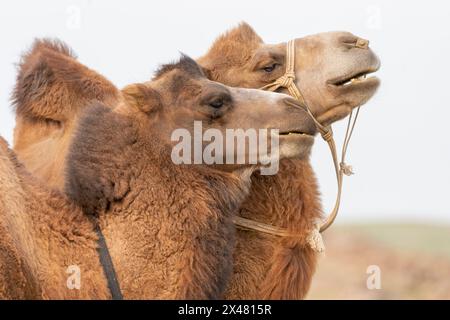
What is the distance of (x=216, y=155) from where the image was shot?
6.19m

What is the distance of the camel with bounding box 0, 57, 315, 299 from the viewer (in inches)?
220

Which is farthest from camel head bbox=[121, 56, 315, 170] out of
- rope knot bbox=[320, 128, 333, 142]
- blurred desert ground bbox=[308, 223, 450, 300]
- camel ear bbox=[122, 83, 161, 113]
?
blurred desert ground bbox=[308, 223, 450, 300]

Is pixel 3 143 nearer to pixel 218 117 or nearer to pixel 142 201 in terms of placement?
pixel 142 201

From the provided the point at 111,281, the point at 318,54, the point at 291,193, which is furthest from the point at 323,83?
the point at 111,281

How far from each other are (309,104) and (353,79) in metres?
0.35

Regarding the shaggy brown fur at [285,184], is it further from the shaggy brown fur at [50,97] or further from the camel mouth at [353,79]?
the shaggy brown fur at [50,97]

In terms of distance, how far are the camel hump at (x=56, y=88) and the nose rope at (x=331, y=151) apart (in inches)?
48.9

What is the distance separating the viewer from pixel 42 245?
221 inches

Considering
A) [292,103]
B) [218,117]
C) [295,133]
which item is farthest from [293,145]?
[218,117]

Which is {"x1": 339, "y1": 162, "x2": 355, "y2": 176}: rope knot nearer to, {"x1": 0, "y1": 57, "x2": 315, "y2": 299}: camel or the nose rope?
the nose rope

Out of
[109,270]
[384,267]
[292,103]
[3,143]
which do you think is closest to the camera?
[109,270]

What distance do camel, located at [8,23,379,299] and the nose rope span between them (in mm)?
45
